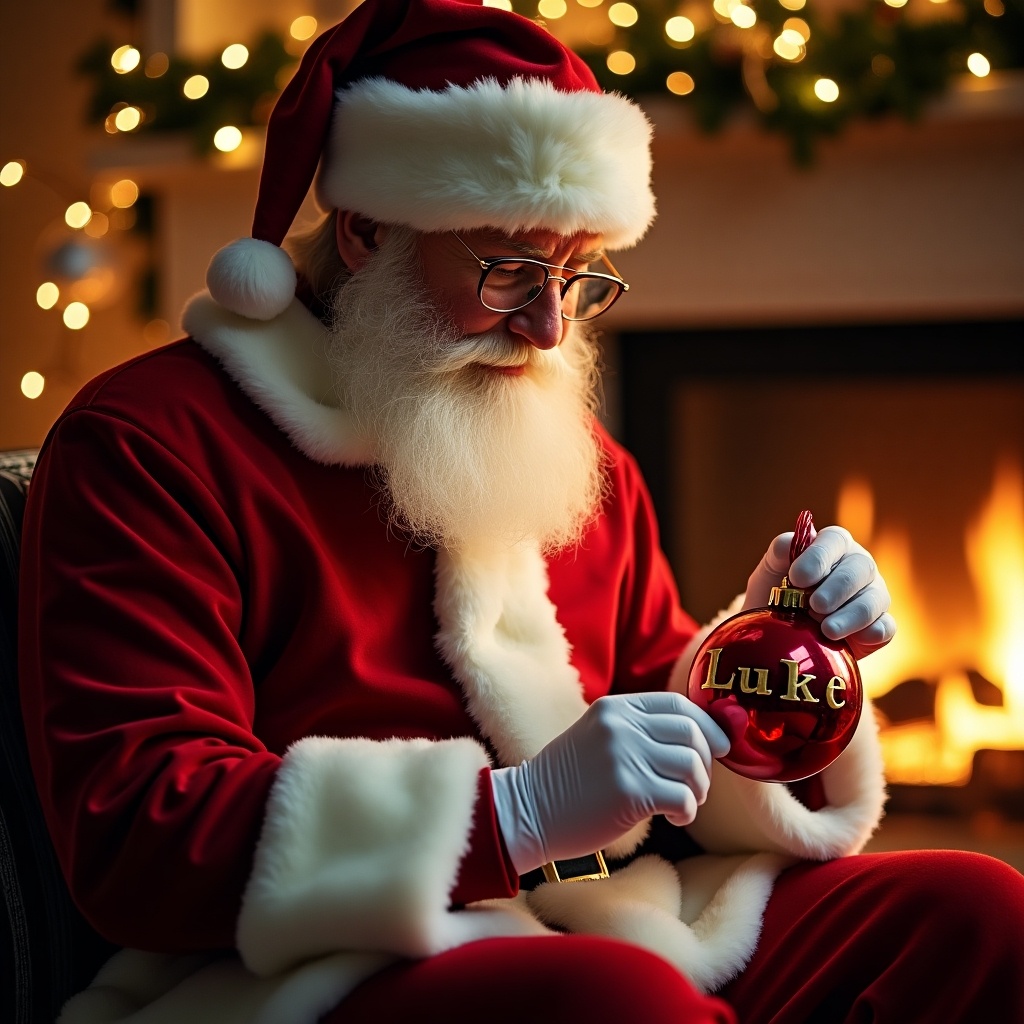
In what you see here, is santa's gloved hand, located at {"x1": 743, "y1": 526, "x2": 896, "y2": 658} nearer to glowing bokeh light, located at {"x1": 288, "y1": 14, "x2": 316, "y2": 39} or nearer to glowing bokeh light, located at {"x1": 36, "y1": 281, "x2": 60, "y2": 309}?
glowing bokeh light, located at {"x1": 288, "y1": 14, "x2": 316, "y2": 39}

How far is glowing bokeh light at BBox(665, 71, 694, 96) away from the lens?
2312mm

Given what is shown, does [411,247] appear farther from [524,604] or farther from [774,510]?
[774,510]

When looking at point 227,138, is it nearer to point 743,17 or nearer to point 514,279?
point 743,17

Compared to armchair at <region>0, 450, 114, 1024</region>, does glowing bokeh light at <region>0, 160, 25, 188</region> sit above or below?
above

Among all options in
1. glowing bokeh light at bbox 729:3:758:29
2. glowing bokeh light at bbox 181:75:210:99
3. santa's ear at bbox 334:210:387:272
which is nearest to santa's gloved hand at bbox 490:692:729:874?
santa's ear at bbox 334:210:387:272

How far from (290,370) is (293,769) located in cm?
44

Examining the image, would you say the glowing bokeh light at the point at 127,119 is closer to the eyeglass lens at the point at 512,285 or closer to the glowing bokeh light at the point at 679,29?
the glowing bokeh light at the point at 679,29

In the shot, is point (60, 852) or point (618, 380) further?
point (618, 380)

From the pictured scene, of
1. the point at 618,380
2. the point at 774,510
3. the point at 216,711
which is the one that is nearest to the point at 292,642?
the point at 216,711

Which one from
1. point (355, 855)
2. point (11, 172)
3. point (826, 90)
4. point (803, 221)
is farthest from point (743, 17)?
point (355, 855)

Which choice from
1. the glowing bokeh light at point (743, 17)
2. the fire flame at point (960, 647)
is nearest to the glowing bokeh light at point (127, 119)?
the glowing bokeh light at point (743, 17)

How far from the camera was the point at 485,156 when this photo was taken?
1.17 m

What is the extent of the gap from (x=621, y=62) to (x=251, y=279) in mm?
1402

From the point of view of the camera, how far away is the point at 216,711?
3.29 ft
